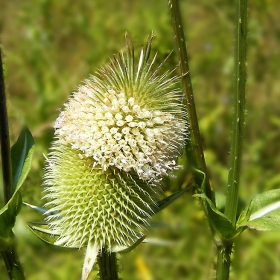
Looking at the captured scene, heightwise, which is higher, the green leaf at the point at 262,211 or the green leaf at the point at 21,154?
the green leaf at the point at 21,154

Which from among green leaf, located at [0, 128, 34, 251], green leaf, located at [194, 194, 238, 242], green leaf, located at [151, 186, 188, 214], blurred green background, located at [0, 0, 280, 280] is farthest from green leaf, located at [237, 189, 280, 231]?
green leaf, located at [0, 128, 34, 251]

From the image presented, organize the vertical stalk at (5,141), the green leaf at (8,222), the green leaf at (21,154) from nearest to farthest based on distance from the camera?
the vertical stalk at (5,141) → the green leaf at (8,222) → the green leaf at (21,154)

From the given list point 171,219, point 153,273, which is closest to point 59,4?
point 171,219

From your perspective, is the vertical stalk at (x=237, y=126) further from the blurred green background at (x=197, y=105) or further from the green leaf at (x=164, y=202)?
the blurred green background at (x=197, y=105)

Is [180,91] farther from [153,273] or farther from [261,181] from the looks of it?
[261,181]

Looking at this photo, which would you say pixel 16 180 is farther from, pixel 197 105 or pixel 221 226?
pixel 197 105

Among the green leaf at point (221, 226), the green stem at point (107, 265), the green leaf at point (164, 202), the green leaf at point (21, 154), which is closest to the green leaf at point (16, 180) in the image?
the green leaf at point (21, 154)
